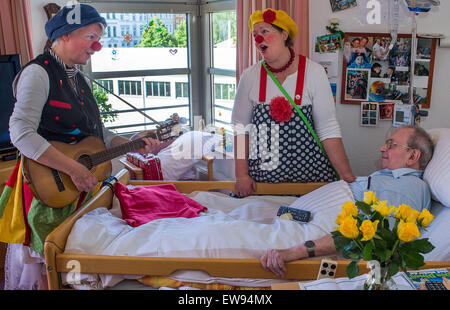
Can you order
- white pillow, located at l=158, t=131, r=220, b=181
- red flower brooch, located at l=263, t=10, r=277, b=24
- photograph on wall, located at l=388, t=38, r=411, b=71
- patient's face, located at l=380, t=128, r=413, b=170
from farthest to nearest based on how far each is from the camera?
white pillow, located at l=158, t=131, r=220, b=181
photograph on wall, located at l=388, t=38, r=411, b=71
red flower brooch, located at l=263, t=10, r=277, b=24
patient's face, located at l=380, t=128, r=413, b=170

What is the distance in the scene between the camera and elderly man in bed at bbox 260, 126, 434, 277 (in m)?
1.49

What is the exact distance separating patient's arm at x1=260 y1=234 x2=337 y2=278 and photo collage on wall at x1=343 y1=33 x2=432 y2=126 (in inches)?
53.7

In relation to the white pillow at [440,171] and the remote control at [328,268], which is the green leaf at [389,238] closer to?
the remote control at [328,268]

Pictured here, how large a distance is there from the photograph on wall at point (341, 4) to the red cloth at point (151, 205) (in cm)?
151

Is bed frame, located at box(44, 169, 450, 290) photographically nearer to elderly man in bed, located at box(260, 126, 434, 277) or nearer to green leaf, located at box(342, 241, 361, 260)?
elderly man in bed, located at box(260, 126, 434, 277)

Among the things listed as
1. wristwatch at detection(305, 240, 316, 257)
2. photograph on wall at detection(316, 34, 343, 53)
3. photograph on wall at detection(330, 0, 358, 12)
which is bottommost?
wristwatch at detection(305, 240, 316, 257)

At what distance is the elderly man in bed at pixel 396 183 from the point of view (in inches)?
58.6

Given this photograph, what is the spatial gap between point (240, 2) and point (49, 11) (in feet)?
4.87

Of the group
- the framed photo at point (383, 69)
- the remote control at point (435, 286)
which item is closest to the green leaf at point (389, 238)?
the remote control at point (435, 286)

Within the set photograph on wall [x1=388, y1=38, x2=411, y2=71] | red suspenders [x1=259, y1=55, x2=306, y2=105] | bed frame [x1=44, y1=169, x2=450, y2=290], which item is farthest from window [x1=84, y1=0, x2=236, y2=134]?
bed frame [x1=44, y1=169, x2=450, y2=290]

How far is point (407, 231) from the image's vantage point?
0.92m

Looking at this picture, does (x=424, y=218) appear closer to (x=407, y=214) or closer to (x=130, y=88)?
(x=407, y=214)
